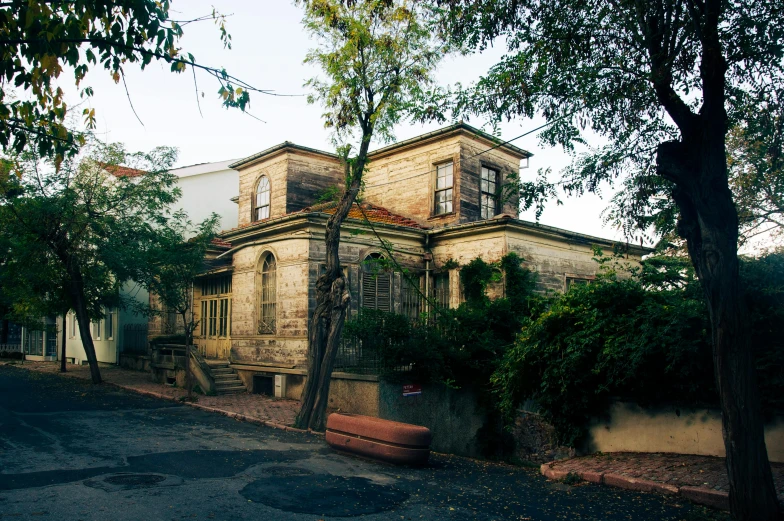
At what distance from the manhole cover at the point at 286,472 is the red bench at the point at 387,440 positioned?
1.27 meters

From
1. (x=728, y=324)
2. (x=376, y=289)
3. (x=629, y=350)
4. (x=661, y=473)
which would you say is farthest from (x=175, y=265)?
(x=728, y=324)

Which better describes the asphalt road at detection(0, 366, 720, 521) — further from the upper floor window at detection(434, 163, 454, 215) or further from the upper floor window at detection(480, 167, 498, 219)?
the upper floor window at detection(480, 167, 498, 219)

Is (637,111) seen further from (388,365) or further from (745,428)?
(388,365)

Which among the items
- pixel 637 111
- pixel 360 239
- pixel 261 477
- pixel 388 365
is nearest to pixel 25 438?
pixel 261 477

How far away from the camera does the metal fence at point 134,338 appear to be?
26547mm

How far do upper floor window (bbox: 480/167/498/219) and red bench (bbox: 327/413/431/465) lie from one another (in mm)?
12337

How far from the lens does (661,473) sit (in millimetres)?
8570

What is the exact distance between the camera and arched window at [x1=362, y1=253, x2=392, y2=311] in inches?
743

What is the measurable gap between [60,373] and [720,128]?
25439 mm

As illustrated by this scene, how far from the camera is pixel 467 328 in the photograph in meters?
14.9

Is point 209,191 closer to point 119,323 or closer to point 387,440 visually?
point 119,323

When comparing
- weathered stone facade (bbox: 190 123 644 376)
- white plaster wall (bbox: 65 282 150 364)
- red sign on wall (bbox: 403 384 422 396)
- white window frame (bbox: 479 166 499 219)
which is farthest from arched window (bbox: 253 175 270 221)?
red sign on wall (bbox: 403 384 422 396)

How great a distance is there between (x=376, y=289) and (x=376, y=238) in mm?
1561

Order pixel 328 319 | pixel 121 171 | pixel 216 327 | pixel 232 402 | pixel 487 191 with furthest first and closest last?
pixel 216 327 < pixel 487 191 < pixel 121 171 < pixel 232 402 < pixel 328 319
